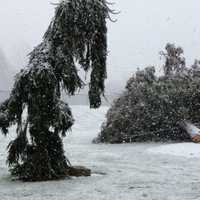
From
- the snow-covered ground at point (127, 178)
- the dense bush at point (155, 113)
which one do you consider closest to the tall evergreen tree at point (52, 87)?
the snow-covered ground at point (127, 178)

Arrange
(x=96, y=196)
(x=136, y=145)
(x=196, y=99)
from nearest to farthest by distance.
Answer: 1. (x=96, y=196)
2. (x=136, y=145)
3. (x=196, y=99)

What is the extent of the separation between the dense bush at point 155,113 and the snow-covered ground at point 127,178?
309 centimetres

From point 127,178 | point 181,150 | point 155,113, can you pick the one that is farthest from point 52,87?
point 155,113

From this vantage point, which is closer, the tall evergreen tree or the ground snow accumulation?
the tall evergreen tree

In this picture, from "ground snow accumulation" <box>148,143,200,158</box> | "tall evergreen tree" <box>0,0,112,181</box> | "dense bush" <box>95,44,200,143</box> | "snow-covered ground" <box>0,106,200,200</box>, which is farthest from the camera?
"dense bush" <box>95,44,200,143</box>

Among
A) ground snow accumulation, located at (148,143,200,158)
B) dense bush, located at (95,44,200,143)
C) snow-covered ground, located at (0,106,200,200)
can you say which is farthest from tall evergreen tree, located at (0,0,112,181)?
dense bush, located at (95,44,200,143)

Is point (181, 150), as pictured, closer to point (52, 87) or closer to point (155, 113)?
point (155, 113)

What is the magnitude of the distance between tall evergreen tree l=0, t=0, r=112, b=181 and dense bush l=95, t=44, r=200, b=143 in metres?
12.0

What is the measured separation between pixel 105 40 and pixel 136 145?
35.5 feet

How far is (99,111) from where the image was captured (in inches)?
1582

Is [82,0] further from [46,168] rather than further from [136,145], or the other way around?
[136,145]

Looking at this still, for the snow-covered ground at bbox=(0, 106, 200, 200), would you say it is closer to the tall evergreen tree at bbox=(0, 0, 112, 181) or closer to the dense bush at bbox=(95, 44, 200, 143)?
the tall evergreen tree at bbox=(0, 0, 112, 181)

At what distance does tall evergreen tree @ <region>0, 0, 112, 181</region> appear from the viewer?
1220 cm

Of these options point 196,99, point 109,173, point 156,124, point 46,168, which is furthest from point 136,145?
point 46,168
